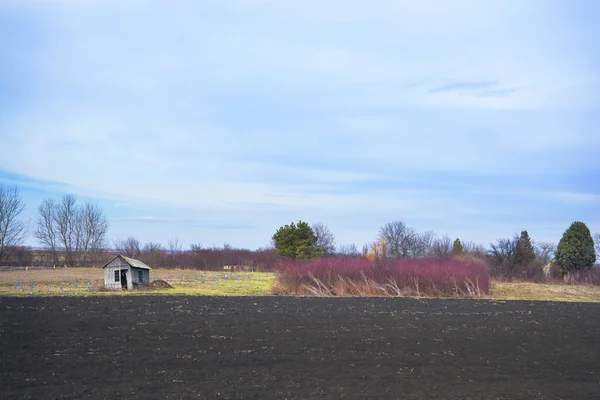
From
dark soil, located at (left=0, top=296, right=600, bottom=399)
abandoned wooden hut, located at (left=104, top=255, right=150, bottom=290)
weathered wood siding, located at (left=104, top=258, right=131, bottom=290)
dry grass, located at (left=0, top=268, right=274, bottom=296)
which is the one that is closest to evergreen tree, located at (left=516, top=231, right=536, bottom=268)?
dry grass, located at (left=0, top=268, right=274, bottom=296)

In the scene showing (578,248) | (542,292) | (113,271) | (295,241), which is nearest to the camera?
(113,271)

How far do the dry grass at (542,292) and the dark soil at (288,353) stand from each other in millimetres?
12545

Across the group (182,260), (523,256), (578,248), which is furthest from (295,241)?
(578,248)

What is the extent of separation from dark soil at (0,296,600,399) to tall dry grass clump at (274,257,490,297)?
36.7ft

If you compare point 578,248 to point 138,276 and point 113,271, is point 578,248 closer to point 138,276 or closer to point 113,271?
point 138,276

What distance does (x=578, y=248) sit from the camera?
50938 mm

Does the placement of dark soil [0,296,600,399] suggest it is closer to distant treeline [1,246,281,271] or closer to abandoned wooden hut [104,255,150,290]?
abandoned wooden hut [104,255,150,290]

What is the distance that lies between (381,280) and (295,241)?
29.5 m

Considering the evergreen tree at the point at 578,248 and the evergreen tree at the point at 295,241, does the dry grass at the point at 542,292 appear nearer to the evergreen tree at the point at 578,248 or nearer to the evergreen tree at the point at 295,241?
the evergreen tree at the point at 578,248

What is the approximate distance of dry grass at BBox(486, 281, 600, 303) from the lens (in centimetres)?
3800

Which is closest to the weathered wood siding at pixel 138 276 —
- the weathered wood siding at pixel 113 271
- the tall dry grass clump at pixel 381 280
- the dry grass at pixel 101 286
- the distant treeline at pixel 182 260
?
the weathered wood siding at pixel 113 271

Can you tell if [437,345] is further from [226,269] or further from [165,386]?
[226,269]

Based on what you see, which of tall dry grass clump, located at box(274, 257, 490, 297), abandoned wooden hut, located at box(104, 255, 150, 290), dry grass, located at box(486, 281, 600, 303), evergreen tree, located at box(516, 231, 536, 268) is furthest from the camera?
evergreen tree, located at box(516, 231, 536, 268)

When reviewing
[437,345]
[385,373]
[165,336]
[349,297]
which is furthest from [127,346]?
[349,297]
